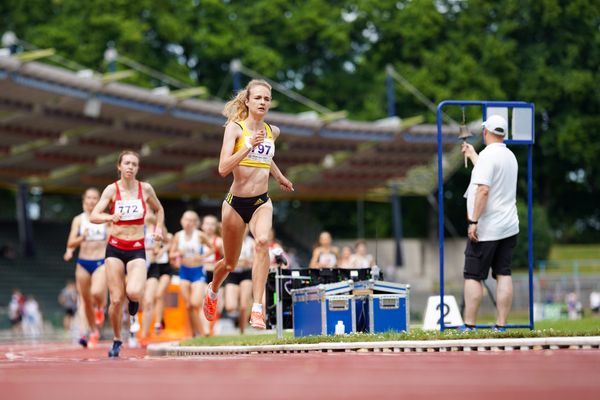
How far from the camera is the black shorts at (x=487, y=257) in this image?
1385 centimetres

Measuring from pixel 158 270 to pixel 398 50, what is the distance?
44475 millimetres

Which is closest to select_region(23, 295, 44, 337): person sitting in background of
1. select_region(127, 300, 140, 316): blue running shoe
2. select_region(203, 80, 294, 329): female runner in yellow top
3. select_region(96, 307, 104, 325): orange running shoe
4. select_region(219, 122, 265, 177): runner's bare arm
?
select_region(96, 307, 104, 325): orange running shoe

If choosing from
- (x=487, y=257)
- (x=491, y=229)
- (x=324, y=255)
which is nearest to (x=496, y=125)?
(x=491, y=229)

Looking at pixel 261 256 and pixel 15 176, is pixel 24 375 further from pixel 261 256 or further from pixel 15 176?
pixel 15 176

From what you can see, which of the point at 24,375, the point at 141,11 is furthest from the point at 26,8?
the point at 24,375

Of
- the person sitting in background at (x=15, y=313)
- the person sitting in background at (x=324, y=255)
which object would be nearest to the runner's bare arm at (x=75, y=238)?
the person sitting in background at (x=324, y=255)

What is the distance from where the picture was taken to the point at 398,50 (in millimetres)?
65125

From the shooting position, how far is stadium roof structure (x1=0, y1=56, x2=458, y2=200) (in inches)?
1687

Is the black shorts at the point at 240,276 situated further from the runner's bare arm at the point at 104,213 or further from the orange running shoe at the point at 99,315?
the runner's bare arm at the point at 104,213

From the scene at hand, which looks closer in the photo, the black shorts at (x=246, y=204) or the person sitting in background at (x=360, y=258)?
the black shorts at (x=246, y=204)

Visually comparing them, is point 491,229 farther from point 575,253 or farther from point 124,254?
point 575,253

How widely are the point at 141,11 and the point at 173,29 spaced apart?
1.66 metres

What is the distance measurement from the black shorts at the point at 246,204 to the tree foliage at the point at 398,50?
1783 inches

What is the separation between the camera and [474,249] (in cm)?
1392
